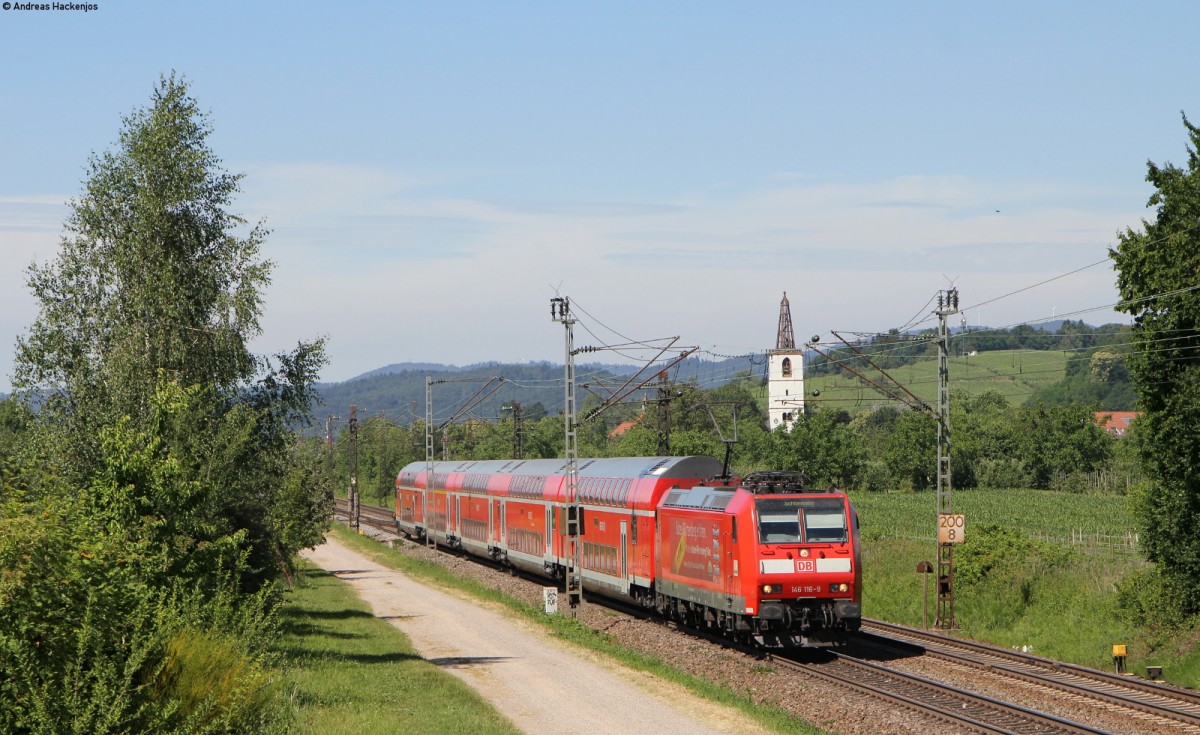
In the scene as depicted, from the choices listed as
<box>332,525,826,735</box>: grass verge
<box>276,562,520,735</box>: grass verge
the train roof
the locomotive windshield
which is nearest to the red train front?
the locomotive windshield

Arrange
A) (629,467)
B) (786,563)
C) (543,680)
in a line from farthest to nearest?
(629,467)
(543,680)
(786,563)

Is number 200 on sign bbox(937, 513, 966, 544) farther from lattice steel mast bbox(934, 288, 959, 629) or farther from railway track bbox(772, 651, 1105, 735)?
railway track bbox(772, 651, 1105, 735)

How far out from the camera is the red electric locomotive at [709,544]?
26.8 meters

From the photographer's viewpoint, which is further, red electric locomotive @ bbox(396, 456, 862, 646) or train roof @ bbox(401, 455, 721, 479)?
train roof @ bbox(401, 455, 721, 479)

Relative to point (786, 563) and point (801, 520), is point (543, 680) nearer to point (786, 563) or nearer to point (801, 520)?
point (786, 563)

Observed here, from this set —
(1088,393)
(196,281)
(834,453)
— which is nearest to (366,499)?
(834,453)

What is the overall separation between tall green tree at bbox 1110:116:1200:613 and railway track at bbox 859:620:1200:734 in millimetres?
4875

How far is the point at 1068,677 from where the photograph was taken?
25.2 metres

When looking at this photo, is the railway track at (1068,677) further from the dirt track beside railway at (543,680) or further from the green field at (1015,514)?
the green field at (1015,514)

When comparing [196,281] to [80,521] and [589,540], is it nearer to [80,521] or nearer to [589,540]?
[589,540]

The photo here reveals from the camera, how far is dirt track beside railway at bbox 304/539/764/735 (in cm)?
2162

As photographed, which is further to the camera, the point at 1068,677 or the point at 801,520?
the point at 801,520

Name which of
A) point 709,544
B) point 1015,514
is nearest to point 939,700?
point 709,544

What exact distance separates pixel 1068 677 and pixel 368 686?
14.3m
